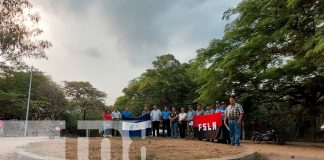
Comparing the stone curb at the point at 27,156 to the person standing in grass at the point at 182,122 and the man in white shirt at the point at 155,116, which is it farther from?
the man in white shirt at the point at 155,116

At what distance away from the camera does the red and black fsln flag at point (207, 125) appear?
1587cm

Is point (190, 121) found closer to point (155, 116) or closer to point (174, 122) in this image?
point (174, 122)

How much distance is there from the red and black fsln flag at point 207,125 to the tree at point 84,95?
168ft

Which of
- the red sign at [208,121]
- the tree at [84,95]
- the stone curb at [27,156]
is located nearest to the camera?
the stone curb at [27,156]

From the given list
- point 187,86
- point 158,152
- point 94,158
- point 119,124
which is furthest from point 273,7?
point 187,86

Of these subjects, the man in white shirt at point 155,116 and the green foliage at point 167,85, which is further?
the green foliage at point 167,85

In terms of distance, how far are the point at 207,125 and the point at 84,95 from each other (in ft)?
186

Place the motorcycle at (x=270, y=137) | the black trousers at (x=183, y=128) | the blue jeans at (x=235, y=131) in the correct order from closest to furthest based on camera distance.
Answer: the blue jeans at (x=235, y=131), the black trousers at (x=183, y=128), the motorcycle at (x=270, y=137)

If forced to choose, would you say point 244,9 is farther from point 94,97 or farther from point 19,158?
point 94,97

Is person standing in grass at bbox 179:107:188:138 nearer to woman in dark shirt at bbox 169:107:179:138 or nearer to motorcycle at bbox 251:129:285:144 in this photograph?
woman in dark shirt at bbox 169:107:179:138

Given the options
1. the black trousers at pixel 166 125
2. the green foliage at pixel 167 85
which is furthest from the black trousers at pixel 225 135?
the green foliage at pixel 167 85

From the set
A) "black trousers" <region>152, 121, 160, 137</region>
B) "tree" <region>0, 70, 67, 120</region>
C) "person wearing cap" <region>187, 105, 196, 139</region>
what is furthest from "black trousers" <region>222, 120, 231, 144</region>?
"tree" <region>0, 70, 67, 120</region>

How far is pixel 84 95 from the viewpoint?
71.1m

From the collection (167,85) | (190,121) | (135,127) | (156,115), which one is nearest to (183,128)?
(190,121)
